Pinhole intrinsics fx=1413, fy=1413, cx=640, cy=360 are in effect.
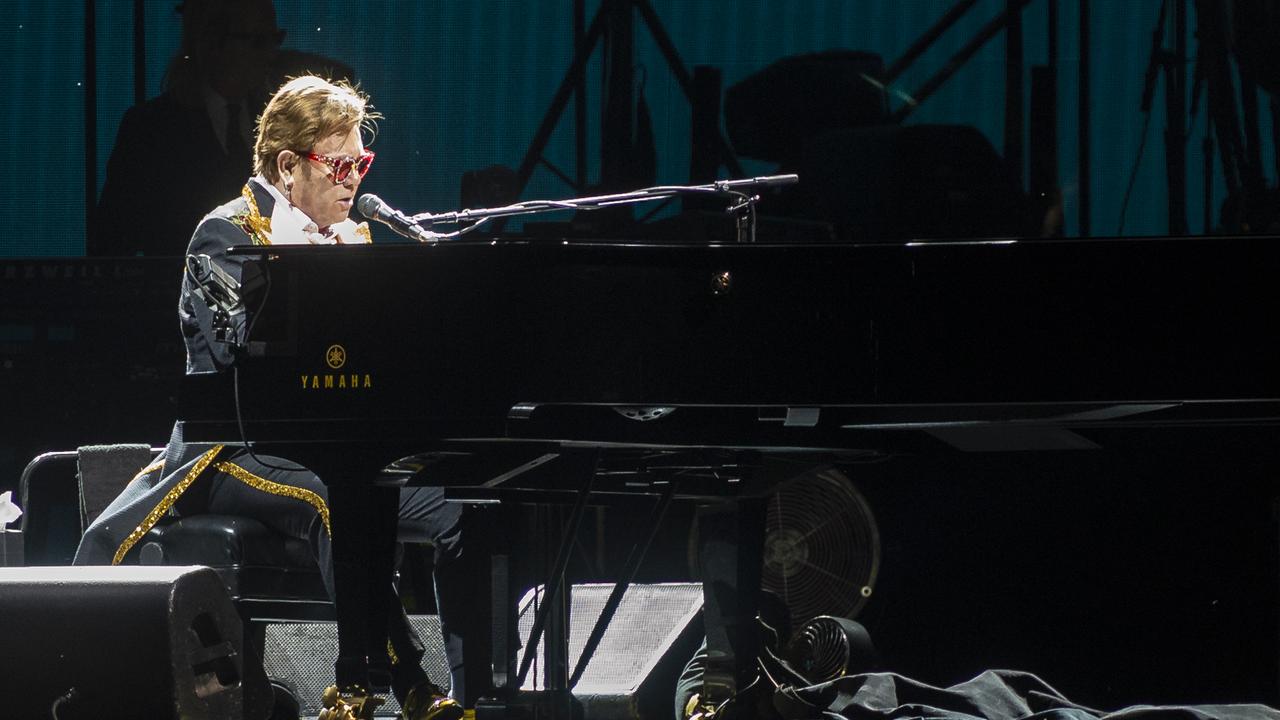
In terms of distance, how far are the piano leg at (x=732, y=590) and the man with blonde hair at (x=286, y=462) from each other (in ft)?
1.62

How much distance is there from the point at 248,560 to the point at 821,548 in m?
1.58

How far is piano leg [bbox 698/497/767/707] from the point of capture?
110 inches

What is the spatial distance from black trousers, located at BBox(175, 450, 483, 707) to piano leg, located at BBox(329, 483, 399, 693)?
366 millimetres

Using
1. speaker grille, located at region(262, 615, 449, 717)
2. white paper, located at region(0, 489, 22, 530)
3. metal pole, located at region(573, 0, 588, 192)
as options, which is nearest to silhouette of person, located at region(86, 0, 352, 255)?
metal pole, located at region(573, 0, 588, 192)

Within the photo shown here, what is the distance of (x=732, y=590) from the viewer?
2797 millimetres

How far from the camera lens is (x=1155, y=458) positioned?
12.2ft

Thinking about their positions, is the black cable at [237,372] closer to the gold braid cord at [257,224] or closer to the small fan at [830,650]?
the gold braid cord at [257,224]

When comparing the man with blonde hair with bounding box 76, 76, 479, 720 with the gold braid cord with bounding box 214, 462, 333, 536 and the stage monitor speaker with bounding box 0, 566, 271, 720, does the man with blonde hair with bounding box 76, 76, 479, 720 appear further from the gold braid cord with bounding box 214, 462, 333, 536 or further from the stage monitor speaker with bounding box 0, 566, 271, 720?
the stage monitor speaker with bounding box 0, 566, 271, 720

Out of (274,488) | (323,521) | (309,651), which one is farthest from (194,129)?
(323,521)

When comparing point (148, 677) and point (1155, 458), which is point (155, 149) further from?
point (1155, 458)

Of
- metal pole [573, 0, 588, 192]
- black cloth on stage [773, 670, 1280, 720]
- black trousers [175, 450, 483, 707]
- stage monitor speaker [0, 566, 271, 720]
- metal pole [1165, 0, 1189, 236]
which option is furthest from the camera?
metal pole [573, 0, 588, 192]

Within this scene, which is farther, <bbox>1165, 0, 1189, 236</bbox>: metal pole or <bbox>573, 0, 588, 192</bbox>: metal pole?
<bbox>573, 0, 588, 192</bbox>: metal pole

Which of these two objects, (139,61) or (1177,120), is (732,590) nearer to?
(1177,120)

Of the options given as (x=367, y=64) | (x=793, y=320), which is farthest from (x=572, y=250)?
(x=367, y=64)
